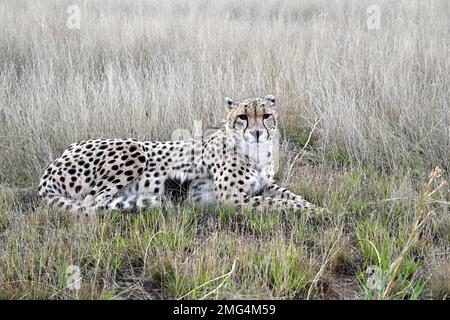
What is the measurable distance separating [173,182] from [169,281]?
4.90 ft

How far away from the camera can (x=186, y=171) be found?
413cm

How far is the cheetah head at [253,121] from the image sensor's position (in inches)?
149

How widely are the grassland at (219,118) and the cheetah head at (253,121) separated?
342 millimetres

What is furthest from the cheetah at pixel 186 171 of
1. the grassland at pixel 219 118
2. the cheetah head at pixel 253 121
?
the grassland at pixel 219 118

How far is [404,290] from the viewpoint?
2.52 meters

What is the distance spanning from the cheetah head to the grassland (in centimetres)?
34

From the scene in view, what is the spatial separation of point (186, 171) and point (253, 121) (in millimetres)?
741

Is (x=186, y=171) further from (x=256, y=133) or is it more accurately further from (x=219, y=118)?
(x=219, y=118)

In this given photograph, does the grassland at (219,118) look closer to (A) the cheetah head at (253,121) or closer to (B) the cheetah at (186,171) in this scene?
(B) the cheetah at (186,171)

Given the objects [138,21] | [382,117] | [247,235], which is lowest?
[247,235]

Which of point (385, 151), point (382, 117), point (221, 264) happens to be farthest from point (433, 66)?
point (221, 264)

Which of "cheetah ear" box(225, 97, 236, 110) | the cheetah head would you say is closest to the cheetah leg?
the cheetah head

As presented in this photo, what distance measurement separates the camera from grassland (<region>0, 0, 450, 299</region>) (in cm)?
273
